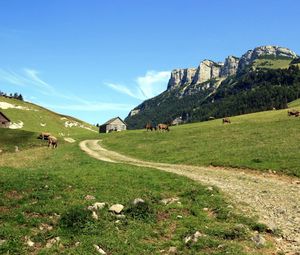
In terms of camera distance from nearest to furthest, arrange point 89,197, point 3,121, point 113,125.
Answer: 1. point 89,197
2. point 3,121
3. point 113,125

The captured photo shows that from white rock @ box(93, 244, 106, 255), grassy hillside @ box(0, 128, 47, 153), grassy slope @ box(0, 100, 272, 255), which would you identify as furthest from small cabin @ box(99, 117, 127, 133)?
white rock @ box(93, 244, 106, 255)

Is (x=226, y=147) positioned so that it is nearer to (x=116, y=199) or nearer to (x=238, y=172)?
(x=238, y=172)

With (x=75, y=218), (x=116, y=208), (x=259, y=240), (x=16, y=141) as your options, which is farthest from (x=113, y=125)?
(x=259, y=240)

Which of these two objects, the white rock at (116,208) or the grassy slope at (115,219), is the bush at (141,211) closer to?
the grassy slope at (115,219)

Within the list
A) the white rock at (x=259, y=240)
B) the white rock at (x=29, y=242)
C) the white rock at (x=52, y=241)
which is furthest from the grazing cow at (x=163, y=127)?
the white rock at (x=29, y=242)

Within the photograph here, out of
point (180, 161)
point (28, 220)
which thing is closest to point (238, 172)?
point (180, 161)

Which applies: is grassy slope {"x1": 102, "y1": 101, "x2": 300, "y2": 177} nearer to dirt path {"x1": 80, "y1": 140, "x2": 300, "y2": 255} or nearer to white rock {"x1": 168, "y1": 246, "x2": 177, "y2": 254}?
dirt path {"x1": 80, "y1": 140, "x2": 300, "y2": 255}

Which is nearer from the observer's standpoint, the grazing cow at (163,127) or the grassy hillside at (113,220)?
the grassy hillside at (113,220)

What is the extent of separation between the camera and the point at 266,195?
78.5ft

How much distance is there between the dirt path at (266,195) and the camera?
55.0 ft

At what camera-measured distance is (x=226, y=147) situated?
4894 centimetres

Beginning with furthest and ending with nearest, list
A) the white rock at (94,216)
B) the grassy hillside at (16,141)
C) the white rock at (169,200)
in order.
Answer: the grassy hillside at (16,141) → the white rock at (169,200) → the white rock at (94,216)

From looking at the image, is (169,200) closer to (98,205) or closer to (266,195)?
Answer: (98,205)

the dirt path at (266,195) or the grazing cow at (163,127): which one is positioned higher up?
the grazing cow at (163,127)
